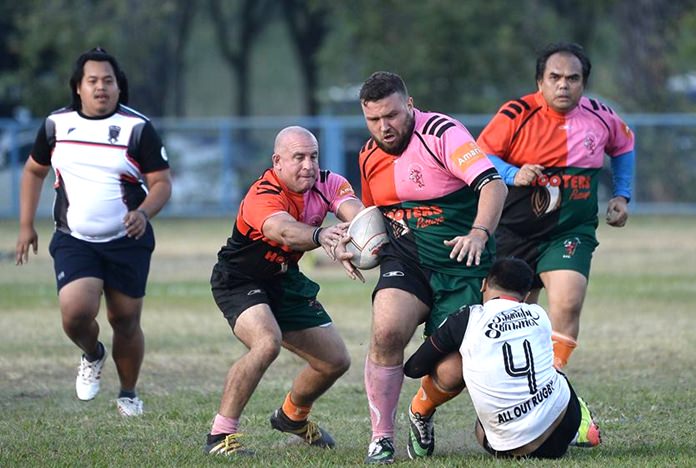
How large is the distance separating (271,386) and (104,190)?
206 cm

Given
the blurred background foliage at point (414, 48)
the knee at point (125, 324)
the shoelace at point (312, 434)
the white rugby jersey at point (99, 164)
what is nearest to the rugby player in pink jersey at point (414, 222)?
the shoelace at point (312, 434)

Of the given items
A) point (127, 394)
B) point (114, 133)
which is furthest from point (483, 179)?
point (127, 394)

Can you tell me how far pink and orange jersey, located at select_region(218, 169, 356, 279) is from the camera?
6816 mm

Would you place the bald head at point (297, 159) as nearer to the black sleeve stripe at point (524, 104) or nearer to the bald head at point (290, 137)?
the bald head at point (290, 137)

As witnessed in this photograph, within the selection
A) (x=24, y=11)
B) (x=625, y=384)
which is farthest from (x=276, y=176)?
(x=24, y=11)

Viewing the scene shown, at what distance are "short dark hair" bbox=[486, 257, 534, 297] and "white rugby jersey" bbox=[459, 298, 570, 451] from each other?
7 cm

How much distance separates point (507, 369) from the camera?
20.6 feet

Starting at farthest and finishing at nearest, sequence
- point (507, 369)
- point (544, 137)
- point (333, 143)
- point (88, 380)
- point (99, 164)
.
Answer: point (333, 143) → point (88, 380) → point (99, 164) → point (544, 137) → point (507, 369)

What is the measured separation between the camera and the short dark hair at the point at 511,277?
6.37 m

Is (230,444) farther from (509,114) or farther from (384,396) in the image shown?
(509,114)

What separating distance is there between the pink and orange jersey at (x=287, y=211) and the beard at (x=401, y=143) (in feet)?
1.20

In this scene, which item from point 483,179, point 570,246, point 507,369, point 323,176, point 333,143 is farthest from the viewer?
point 333,143

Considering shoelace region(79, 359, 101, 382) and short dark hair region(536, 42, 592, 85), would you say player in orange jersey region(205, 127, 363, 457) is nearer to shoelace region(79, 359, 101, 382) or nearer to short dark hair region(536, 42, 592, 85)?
shoelace region(79, 359, 101, 382)

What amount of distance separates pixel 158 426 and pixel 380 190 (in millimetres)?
2077
